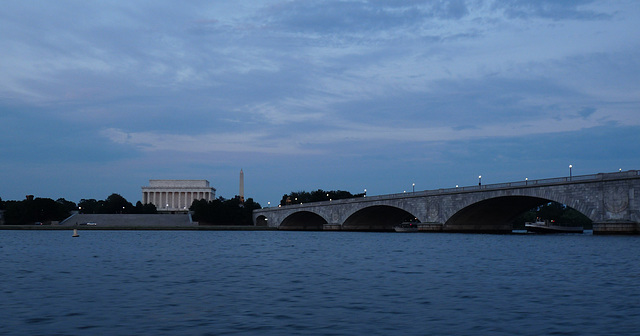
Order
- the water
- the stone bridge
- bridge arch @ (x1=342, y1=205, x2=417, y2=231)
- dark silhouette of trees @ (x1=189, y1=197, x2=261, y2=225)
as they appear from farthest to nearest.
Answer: dark silhouette of trees @ (x1=189, y1=197, x2=261, y2=225) → bridge arch @ (x1=342, y1=205, x2=417, y2=231) → the stone bridge → the water

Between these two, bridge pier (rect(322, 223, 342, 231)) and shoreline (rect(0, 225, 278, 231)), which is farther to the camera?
shoreline (rect(0, 225, 278, 231))

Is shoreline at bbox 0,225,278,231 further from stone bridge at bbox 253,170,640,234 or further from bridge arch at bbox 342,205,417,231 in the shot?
bridge arch at bbox 342,205,417,231

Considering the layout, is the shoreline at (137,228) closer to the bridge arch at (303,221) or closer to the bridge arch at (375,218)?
the bridge arch at (303,221)

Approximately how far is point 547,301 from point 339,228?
109514 mm

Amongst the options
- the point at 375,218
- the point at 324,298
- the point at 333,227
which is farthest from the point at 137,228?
the point at 324,298

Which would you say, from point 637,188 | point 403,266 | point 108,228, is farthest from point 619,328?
point 108,228

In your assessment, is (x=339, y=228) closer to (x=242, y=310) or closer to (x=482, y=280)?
(x=482, y=280)

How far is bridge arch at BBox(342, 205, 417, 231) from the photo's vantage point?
123 metres

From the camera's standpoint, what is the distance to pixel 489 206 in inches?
3738

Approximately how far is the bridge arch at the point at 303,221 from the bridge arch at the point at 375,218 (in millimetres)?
22038

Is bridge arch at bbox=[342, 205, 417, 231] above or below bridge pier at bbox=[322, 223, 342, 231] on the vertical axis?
above

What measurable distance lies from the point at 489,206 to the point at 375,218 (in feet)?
128

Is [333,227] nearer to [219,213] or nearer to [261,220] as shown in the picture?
[219,213]

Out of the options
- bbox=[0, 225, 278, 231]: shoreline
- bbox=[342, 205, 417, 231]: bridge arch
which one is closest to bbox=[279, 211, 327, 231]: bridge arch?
bbox=[0, 225, 278, 231]: shoreline
